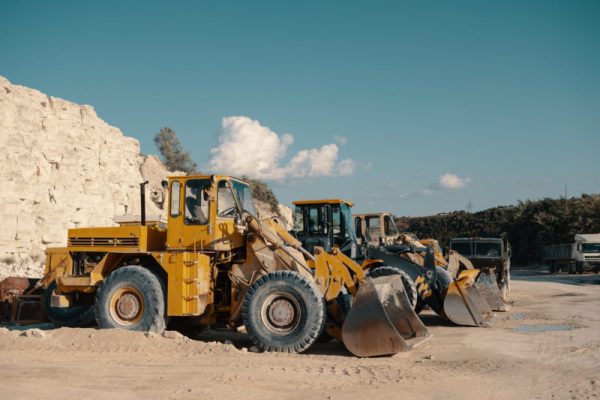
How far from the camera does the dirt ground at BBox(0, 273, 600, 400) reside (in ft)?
21.4

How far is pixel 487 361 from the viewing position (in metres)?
8.14

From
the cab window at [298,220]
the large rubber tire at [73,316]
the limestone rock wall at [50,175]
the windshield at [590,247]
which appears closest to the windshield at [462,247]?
the cab window at [298,220]

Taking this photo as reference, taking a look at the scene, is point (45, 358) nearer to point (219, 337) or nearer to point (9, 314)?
point (219, 337)

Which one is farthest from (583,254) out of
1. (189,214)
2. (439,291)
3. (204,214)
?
(189,214)

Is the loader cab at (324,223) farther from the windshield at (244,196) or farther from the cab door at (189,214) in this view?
the cab door at (189,214)

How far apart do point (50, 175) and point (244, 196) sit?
2061 cm

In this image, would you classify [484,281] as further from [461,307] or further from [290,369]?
[290,369]

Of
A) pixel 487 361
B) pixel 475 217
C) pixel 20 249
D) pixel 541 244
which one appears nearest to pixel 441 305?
pixel 487 361

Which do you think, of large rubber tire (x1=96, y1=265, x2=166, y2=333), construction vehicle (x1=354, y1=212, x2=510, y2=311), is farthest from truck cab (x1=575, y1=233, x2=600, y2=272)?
large rubber tire (x1=96, y1=265, x2=166, y2=333)

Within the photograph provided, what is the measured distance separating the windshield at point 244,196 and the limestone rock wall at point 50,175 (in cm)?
1447

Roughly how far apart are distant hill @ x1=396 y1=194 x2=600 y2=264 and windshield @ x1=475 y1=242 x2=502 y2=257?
2725 cm

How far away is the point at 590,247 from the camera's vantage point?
34.2 metres

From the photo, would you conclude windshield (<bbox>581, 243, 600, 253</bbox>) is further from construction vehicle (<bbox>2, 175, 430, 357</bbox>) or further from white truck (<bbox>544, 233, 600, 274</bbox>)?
construction vehicle (<bbox>2, 175, 430, 357</bbox>)

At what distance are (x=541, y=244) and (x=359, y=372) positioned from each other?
43.1m
